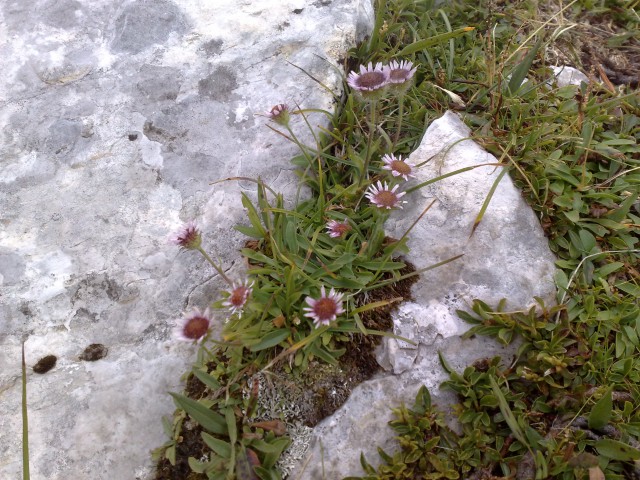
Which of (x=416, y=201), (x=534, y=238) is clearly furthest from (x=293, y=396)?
(x=534, y=238)

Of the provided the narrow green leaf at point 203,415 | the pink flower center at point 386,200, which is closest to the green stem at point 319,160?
the pink flower center at point 386,200

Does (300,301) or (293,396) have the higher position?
(300,301)

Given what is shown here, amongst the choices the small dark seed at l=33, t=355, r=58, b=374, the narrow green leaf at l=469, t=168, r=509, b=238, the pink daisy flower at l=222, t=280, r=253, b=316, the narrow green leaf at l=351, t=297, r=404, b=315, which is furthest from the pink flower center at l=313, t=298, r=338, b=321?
the small dark seed at l=33, t=355, r=58, b=374

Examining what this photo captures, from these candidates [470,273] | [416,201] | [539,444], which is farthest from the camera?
[416,201]

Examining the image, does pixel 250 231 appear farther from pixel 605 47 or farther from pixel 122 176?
Answer: pixel 605 47

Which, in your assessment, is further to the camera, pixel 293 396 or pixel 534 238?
pixel 534 238

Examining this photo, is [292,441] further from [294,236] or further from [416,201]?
[416,201]

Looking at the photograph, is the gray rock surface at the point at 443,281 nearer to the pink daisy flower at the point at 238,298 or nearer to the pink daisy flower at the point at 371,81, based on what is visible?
the pink daisy flower at the point at 371,81

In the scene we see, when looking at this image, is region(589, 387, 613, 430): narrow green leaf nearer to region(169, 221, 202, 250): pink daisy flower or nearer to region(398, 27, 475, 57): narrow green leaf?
region(169, 221, 202, 250): pink daisy flower
